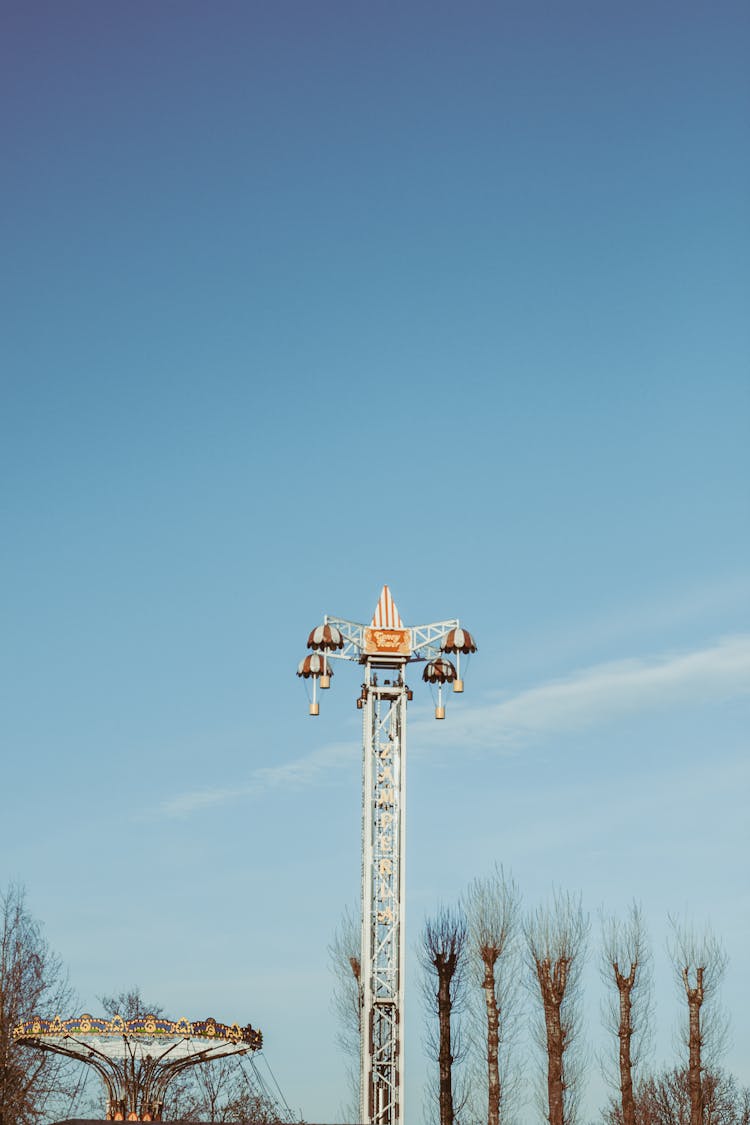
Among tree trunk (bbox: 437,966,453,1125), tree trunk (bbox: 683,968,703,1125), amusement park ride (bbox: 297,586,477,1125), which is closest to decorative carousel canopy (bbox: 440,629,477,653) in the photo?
amusement park ride (bbox: 297,586,477,1125)

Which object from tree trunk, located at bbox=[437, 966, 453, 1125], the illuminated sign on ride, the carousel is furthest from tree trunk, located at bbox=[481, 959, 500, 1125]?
the illuminated sign on ride

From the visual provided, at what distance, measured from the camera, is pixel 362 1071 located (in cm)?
4066

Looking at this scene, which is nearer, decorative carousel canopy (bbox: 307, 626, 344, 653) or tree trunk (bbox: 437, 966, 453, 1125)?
decorative carousel canopy (bbox: 307, 626, 344, 653)

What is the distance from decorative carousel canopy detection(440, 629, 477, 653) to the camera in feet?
145

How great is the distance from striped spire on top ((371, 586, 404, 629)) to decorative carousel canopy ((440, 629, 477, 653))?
1.41 meters

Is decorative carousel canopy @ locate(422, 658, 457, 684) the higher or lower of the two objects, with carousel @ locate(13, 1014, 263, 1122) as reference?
higher

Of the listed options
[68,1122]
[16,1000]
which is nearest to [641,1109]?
[16,1000]

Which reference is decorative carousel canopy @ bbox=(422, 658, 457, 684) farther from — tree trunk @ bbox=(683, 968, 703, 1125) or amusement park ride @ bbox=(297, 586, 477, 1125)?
tree trunk @ bbox=(683, 968, 703, 1125)

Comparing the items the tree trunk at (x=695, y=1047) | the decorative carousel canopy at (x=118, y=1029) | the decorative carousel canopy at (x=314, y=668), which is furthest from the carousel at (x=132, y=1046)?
the tree trunk at (x=695, y=1047)

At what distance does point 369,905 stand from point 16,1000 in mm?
17155

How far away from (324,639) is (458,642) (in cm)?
396

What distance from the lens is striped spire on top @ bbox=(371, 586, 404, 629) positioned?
44.3m

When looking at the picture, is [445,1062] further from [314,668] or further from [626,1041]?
[314,668]

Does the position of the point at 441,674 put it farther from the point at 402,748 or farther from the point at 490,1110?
the point at 490,1110
